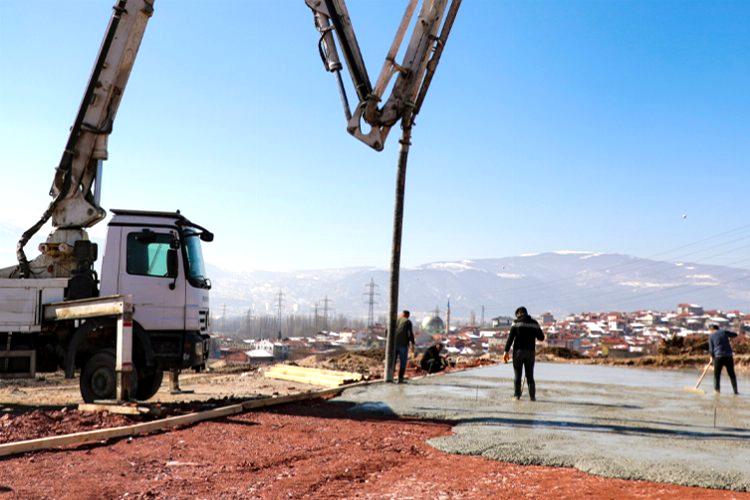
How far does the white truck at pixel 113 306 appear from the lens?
1159 centimetres

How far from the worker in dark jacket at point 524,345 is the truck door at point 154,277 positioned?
20.1ft

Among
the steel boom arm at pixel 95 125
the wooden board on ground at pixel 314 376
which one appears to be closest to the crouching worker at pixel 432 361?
the wooden board on ground at pixel 314 376

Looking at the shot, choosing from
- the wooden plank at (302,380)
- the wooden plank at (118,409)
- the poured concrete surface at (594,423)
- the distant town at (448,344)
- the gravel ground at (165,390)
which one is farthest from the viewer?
the distant town at (448,344)

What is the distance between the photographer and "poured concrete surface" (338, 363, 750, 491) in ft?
23.9

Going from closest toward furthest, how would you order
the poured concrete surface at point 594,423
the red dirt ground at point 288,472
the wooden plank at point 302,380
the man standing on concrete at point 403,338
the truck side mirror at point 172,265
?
the red dirt ground at point 288,472 < the poured concrete surface at point 594,423 < the truck side mirror at point 172,265 < the wooden plank at point 302,380 < the man standing on concrete at point 403,338

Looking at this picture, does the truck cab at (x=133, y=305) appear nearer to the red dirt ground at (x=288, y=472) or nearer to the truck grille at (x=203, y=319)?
the truck grille at (x=203, y=319)

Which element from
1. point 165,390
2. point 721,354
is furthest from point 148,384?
point 721,354

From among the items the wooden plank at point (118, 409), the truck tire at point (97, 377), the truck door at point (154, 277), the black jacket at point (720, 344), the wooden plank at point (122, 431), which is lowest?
the wooden plank at point (122, 431)

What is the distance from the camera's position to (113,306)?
36.3 ft

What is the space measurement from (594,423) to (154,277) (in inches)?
298

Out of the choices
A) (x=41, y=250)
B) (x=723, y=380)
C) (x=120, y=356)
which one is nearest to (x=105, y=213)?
(x=41, y=250)

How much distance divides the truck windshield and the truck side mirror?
295 millimetres

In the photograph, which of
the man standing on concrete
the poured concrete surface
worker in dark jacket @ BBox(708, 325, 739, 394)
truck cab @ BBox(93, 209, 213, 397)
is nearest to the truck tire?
truck cab @ BBox(93, 209, 213, 397)

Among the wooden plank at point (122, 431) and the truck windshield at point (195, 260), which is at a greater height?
the truck windshield at point (195, 260)
